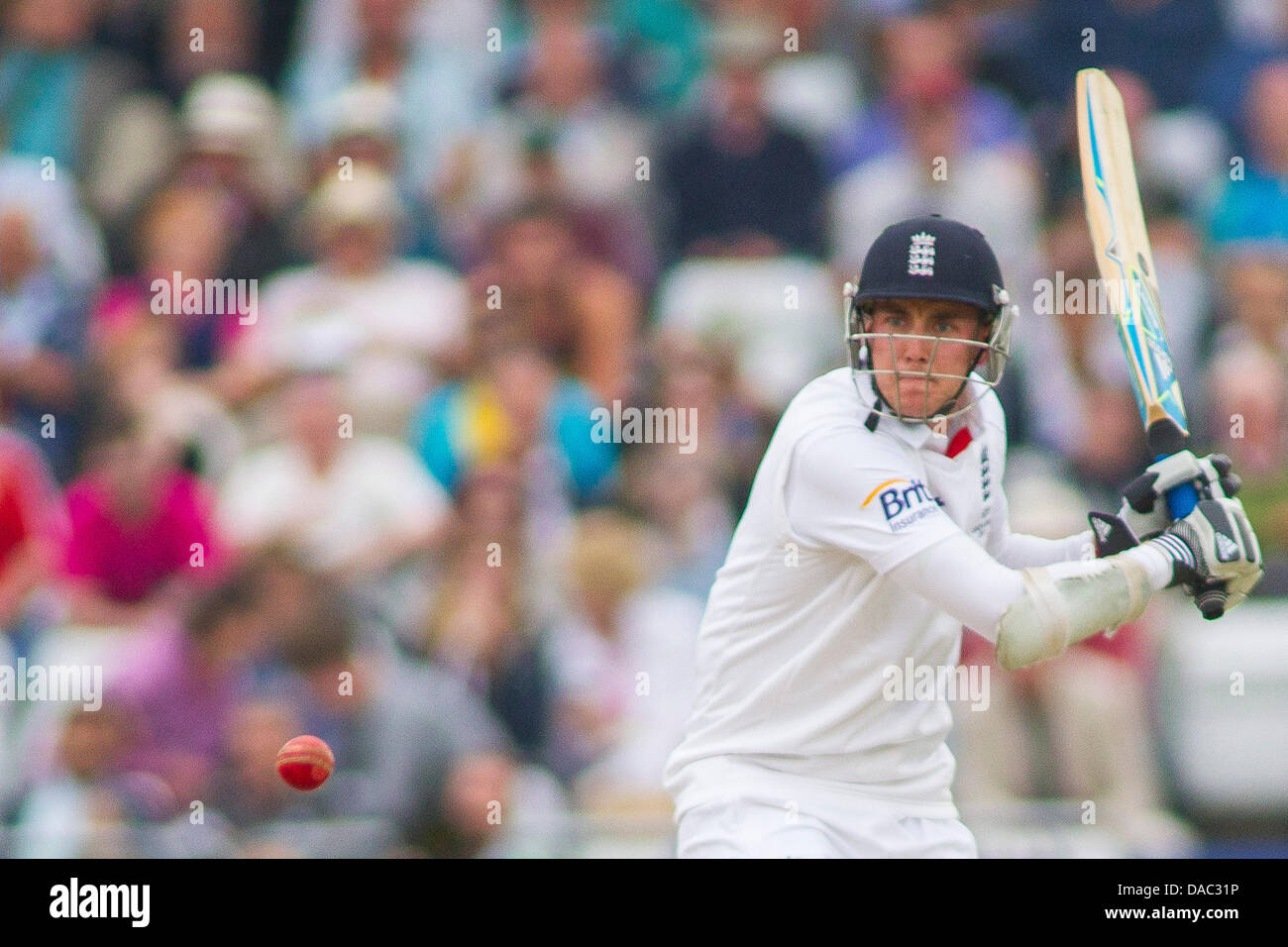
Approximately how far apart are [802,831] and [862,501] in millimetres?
777

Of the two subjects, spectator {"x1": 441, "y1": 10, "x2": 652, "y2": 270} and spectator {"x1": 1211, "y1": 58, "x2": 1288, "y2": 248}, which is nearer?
spectator {"x1": 1211, "y1": 58, "x2": 1288, "y2": 248}

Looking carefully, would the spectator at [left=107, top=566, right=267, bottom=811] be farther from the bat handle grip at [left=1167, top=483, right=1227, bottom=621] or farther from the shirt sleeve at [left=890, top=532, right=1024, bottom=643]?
the bat handle grip at [left=1167, top=483, right=1227, bottom=621]

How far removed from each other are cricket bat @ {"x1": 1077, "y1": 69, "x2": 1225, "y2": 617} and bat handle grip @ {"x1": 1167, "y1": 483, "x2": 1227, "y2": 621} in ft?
0.83

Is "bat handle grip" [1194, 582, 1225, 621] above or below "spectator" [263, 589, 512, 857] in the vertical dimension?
above

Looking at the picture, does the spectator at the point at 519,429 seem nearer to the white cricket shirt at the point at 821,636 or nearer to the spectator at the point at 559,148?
the spectator at the point at 559,148

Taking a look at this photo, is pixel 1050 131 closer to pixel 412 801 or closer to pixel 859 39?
pixel 859 39

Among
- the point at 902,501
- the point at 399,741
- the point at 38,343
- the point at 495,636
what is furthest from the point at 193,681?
the point at 902,501

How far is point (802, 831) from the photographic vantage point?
490 cm

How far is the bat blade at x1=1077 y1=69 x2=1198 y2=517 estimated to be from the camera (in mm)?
5312

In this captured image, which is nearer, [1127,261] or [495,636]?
[1127,261]

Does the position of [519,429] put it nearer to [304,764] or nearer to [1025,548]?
[304,764]

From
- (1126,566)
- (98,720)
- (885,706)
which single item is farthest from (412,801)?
(1126,566)

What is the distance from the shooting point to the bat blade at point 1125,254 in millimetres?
5312

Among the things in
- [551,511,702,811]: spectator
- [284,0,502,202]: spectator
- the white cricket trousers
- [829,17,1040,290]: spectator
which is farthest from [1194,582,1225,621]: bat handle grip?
[284,0,502,202]: spectator
